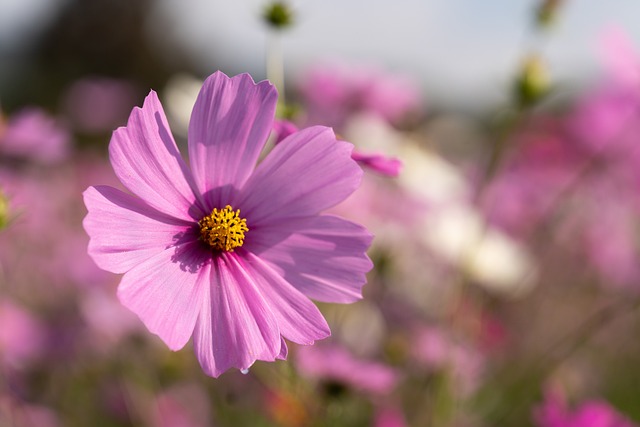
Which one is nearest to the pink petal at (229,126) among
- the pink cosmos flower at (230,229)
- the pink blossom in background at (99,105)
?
the pink cosmos flower at (230,229)

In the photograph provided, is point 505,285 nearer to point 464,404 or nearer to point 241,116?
point 464,404

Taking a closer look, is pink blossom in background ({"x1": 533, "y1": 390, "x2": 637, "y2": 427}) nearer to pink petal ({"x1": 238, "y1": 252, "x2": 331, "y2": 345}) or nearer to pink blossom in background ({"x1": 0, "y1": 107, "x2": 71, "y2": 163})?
pink petal ({"x1": 238, "y1": 252, "x2": 331, "y2": 345})

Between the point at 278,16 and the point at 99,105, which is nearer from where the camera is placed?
the point at 278,16

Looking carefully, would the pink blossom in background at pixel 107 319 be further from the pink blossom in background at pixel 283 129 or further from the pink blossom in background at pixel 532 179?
Result: the pink blossom in background at pixel 532 179

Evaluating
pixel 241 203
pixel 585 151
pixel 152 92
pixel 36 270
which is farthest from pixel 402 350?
pixel 36 270

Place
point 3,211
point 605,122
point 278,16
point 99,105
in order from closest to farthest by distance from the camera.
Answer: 1. point 3,211
2. point 278,16
3. point 605,122
4. point 99,105

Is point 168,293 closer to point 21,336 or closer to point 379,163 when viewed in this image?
point 379,163

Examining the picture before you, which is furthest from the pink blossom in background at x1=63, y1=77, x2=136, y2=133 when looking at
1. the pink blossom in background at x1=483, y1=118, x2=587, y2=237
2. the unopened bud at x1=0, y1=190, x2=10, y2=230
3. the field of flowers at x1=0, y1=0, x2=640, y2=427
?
the unopened bud at x1=0, y1=190, x2=10, y2=230

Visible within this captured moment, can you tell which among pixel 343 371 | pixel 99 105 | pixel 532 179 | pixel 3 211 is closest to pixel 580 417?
pixel 343 371
